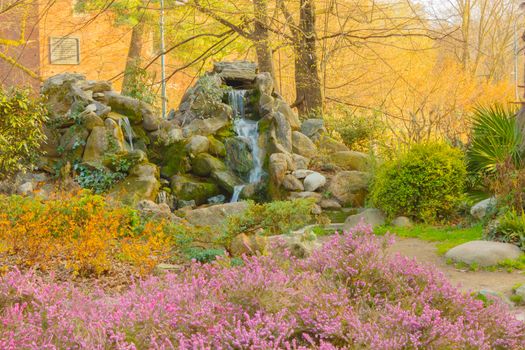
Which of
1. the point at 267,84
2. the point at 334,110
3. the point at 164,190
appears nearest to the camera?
the point at 164,190

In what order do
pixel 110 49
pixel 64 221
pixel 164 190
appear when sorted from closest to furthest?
pixel 64 221
pixel 164 190
pixel 110 49

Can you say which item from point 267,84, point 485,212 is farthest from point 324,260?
point 267,84

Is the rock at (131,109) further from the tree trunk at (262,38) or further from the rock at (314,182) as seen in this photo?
the rock at (314,182)

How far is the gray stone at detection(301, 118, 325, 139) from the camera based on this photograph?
15219 millimetres

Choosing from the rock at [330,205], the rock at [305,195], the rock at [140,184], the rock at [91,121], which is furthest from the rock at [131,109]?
the rock at [330,205]

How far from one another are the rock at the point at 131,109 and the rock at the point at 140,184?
1668mm

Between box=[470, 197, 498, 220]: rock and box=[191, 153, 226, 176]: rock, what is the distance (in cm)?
576

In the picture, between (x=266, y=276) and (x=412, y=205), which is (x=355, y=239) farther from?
(x=412, y=205)

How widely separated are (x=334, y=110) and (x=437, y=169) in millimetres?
7625

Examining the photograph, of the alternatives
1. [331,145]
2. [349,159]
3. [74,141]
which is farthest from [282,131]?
[74,141]

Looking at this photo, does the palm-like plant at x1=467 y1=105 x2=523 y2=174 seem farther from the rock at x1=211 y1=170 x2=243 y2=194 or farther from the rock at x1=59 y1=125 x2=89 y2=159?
the rock at x1=59 y1=125 x2=89 y2=159

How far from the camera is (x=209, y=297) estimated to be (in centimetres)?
281

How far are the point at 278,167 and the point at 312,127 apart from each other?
3.00 metres

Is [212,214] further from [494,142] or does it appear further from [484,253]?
[494,142]
